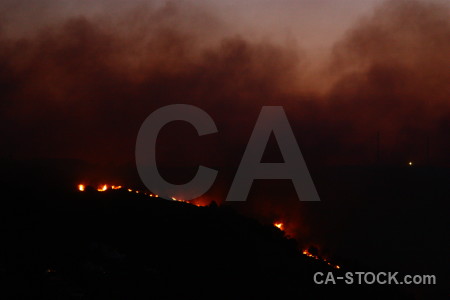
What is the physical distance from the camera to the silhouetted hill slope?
16219 mm

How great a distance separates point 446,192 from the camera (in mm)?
49719

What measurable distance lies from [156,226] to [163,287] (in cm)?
532

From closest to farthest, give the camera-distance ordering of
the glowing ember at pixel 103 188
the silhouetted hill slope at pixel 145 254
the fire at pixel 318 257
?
the silhouetted hill slope at pixel 145 254 < the fire at pixel 318 257 < the glowing ember at pixel 103 188

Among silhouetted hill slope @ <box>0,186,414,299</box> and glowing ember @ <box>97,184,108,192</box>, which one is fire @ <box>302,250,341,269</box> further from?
glowing ember @ <box>97,184,108,192</box>

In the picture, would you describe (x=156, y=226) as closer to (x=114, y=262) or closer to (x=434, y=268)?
(x=114, y=262)

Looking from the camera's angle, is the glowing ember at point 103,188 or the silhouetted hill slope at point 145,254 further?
the glowing ember at point 103,188

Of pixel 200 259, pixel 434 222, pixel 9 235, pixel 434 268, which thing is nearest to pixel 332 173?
pixel 434 222

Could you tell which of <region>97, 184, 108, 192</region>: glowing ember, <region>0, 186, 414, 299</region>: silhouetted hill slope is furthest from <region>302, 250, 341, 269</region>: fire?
<region>97, 184, 108, 192</region>: glowing ember

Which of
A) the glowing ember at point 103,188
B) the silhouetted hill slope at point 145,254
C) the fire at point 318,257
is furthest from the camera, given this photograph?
the glowing ember at point 103,188


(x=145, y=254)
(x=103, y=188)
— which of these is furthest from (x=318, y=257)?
(x=103, y=188)

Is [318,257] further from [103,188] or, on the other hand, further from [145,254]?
[103,188]

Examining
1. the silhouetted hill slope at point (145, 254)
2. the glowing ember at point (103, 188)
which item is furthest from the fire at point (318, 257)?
the glowing ember at point (103, 188)

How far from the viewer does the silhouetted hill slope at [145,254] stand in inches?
639

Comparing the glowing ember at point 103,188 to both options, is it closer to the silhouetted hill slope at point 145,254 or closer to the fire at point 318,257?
the silhouetted hill slope at point 145,254
